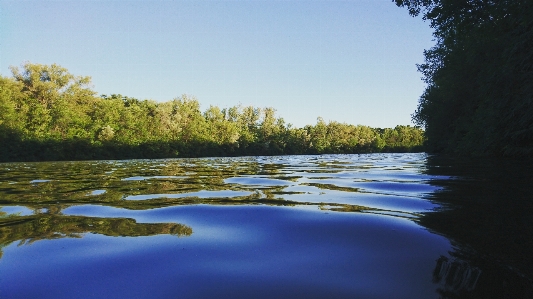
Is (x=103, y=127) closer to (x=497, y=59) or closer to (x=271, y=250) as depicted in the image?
(x=497, y=59)

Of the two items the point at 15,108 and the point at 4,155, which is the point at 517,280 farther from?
the point at 15,108

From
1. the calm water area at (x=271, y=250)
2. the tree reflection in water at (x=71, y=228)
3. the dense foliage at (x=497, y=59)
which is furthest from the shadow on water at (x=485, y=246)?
the dense foliage at (x=497, y=59)

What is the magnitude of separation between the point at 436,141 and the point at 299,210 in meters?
30.1

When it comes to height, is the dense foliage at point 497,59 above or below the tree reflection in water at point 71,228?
above

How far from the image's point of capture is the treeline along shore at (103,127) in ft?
118

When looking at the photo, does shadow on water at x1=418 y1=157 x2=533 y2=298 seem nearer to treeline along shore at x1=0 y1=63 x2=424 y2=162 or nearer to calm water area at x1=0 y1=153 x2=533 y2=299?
calm water area at x1=0 y1=153 x2=533 y2=299

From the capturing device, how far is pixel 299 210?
2.84 m

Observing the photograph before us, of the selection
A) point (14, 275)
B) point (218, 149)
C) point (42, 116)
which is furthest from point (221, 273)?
point (218, 149)

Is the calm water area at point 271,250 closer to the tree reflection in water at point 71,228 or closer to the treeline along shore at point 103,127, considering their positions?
the tree reflection in water at point 71,228

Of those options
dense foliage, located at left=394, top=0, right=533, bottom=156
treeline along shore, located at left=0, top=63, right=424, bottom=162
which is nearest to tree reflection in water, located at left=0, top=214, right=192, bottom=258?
dense foliage, located at left=394, top=0, right=533, bottom=156

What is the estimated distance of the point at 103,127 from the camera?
1676 inches

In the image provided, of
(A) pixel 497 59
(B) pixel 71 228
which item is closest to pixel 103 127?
(A) pixel 497 59

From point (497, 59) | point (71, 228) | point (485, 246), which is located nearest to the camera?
point (485, 246)

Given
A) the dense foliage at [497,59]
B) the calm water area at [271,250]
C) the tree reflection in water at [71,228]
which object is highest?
the dense foliage at [497,59]
